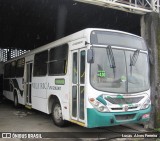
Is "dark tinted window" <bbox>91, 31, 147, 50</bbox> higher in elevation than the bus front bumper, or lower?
higher

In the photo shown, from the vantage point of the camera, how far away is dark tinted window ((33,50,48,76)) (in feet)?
35.4

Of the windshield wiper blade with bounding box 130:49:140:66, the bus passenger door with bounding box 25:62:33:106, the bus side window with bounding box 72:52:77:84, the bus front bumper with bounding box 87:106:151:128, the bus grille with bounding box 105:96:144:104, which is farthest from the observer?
the bus passenger door with bounding box 25:62:33:106

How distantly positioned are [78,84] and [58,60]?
5.87ft

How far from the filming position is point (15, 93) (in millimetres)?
15094

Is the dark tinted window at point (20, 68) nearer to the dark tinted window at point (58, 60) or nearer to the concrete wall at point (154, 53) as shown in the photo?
the dark tinted window at point (58, 60)

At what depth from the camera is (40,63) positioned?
37.3ft

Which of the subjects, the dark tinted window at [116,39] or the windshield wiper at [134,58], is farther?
the windshield wiper at [134,58]

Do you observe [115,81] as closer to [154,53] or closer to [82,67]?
[82,67]

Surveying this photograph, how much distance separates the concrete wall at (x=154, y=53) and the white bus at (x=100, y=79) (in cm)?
153

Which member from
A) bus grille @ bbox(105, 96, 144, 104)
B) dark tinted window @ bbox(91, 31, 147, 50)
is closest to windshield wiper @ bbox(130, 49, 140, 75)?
dark tinted window @ bbox(91, 31, 147, 50)

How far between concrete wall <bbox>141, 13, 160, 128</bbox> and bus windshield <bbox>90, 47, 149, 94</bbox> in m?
1.67

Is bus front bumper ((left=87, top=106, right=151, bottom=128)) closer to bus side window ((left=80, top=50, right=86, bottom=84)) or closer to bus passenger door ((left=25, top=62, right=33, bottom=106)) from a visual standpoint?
bus side window ((left=80, top=50, right=86, bottom=84))

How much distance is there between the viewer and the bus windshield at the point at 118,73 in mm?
7645

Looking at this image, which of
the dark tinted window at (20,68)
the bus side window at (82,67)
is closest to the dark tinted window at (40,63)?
the dark tinted window at (20,68)
